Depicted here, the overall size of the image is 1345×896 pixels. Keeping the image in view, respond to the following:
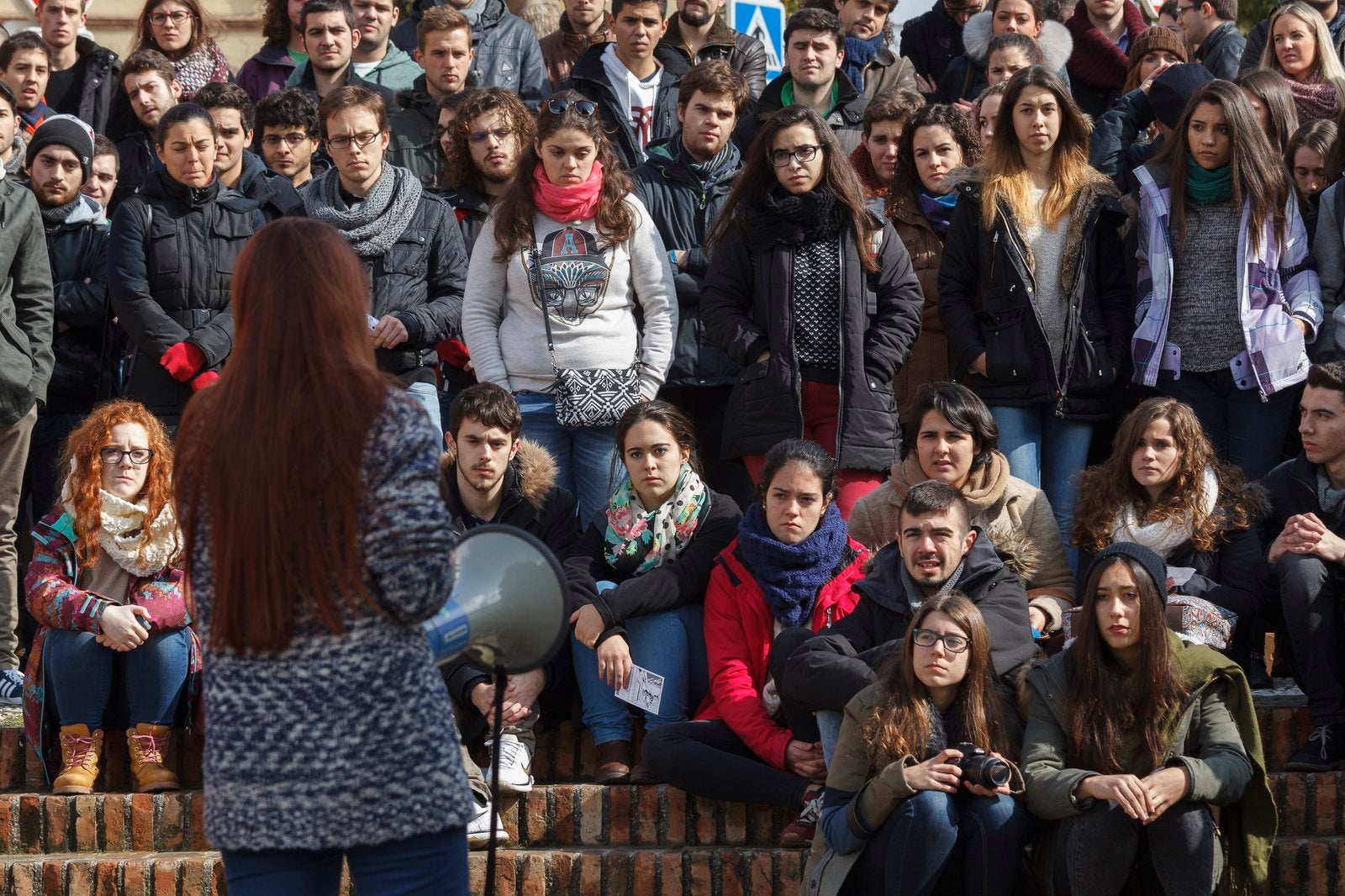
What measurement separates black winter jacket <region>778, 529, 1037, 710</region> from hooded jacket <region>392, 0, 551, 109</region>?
4492mm

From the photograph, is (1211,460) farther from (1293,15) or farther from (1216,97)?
(1293,15)

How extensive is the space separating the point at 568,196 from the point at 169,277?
168 centimetres

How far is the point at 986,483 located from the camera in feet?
21.5

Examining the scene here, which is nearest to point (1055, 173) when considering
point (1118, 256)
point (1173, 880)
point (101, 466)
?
point (1118, 256)

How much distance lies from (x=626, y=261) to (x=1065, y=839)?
10.2 feet

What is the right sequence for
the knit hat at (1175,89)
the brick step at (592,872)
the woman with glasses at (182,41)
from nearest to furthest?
the brick step at (592,872)
the knit hat at (1175,89)
the woman with glasses at (182,41)

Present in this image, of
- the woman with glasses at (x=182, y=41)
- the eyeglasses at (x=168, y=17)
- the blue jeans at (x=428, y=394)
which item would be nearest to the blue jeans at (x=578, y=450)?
the blue jeans at (x=428, y=394)

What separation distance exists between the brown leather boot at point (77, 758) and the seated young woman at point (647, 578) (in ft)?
5.50

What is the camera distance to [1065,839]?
535cm

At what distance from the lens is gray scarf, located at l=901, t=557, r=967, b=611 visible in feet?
19.4

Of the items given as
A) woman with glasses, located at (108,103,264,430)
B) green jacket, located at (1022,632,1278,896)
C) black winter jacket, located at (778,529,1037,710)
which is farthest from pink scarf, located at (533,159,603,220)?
green jacket, located at (1022,632,1278,896)

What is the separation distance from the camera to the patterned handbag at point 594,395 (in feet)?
23.5

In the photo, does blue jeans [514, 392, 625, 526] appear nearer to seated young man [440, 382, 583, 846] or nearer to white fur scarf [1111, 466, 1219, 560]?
seated young man [440, 382, 583, 846]

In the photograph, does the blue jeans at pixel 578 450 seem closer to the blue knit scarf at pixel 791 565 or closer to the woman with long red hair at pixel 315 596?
the blue knit scarf at pixel 791 565
